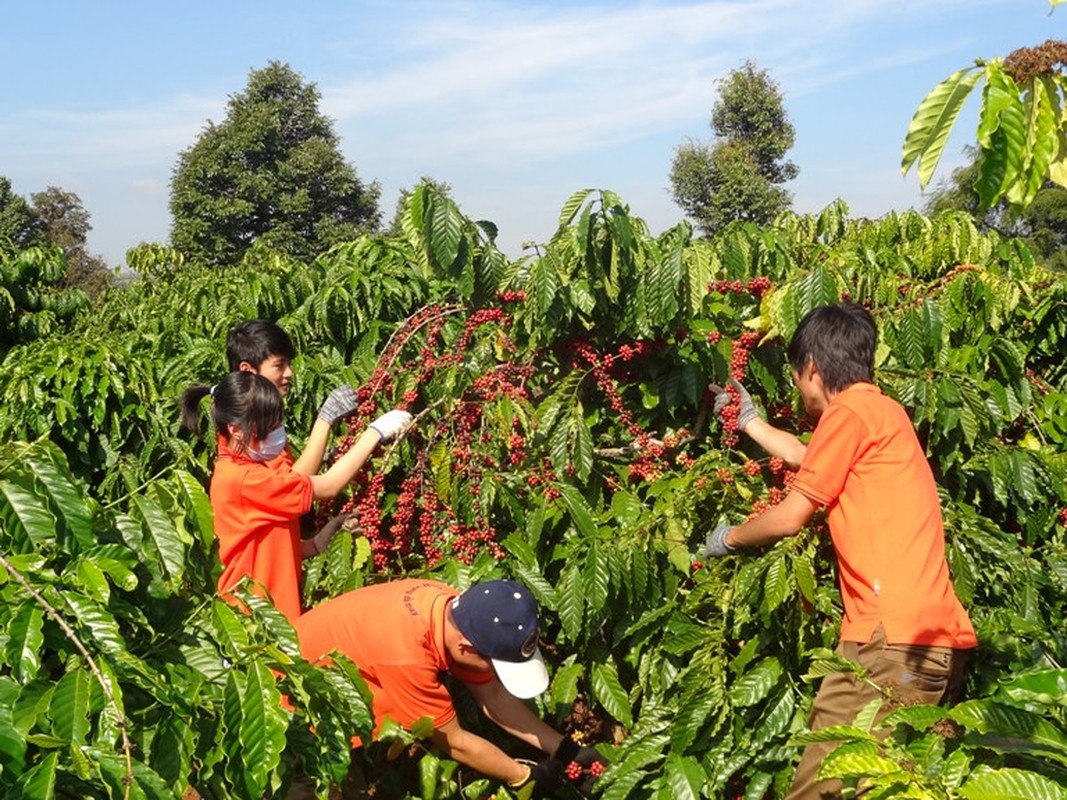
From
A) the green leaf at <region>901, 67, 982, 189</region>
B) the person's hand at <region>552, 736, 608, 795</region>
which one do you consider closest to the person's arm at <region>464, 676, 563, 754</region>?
the person's hand at <region>552, 736, 608, 795</region>

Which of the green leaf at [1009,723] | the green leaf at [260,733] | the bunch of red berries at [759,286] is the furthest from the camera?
the bunch of red berries at [759,286]

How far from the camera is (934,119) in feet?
5.18

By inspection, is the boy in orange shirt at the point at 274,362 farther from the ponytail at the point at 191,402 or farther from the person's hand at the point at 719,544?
the person's hand at the point at 719,544

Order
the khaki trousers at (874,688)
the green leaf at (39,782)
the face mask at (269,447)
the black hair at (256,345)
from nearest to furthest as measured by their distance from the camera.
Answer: the green leaf at (39,782)
the khaki trousers at (874,688)
the face mask at (269,447)
the black hair at (256,345)

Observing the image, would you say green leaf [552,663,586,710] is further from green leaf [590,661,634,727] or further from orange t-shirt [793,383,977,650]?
orange t-shirt [793,383,977,650]

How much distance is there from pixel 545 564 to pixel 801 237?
421 centimetres

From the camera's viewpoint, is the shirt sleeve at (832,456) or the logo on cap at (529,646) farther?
the logo on cap at (529,646)

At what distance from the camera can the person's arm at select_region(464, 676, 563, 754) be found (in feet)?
10.1

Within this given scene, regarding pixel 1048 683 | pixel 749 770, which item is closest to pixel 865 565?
pixel 749 770

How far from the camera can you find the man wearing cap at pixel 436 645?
2.63 m

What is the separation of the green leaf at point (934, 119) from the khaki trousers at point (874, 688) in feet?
4.03

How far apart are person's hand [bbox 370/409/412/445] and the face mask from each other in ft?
0.90

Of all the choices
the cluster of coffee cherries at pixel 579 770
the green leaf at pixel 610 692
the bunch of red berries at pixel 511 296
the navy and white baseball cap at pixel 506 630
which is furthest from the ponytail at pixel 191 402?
the cluster of coffee cherries at pixel 579 770

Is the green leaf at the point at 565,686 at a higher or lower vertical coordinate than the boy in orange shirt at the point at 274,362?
lower
